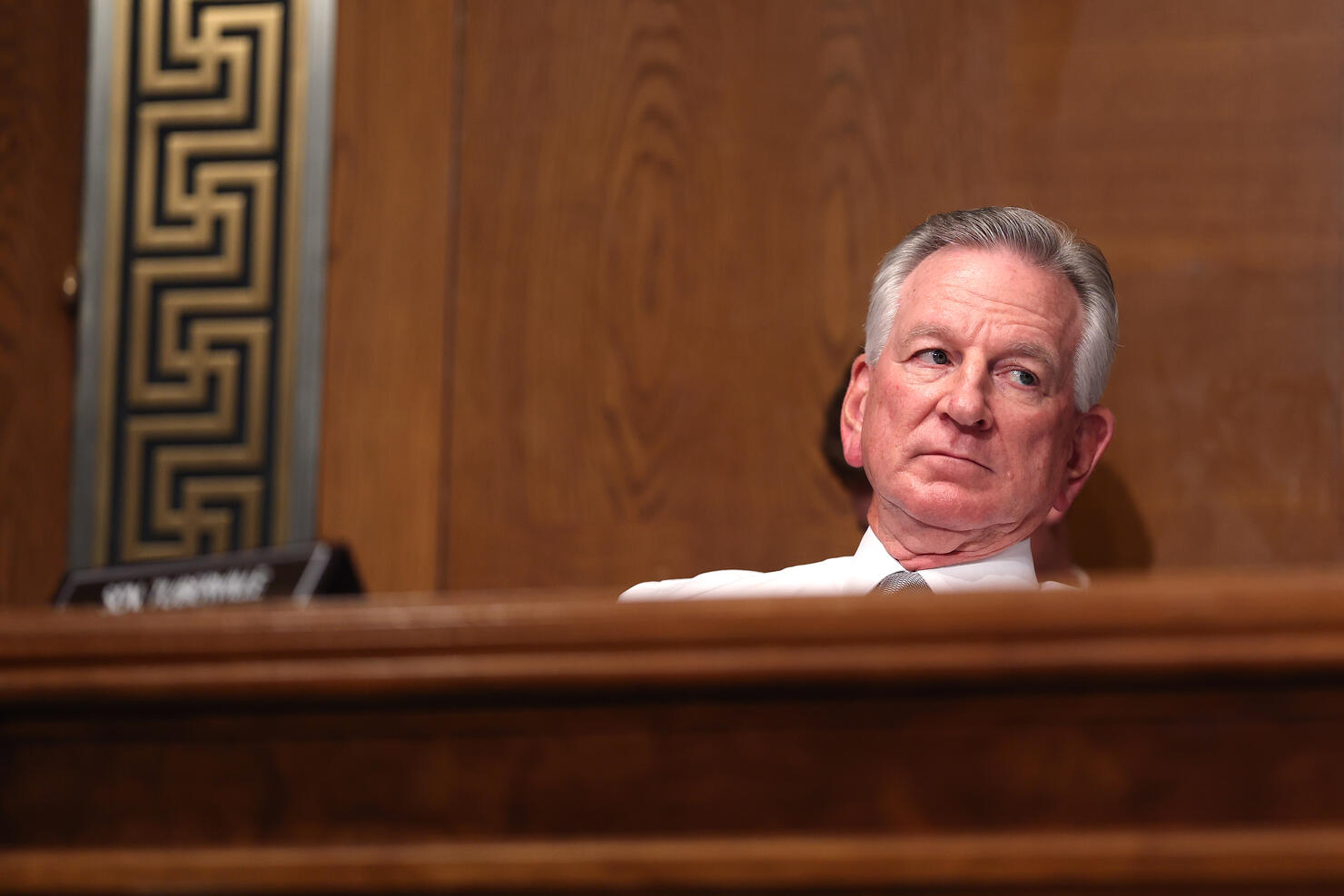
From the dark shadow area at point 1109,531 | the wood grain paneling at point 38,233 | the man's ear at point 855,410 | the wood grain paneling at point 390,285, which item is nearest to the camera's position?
the man's ear at point 855,410

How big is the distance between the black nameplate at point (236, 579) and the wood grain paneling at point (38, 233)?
1.21 m

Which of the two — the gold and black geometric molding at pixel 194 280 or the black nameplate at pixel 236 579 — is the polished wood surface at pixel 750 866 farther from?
the gold and black geometric molding at pixel 194 280

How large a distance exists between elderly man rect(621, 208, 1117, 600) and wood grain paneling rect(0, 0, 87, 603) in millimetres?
1131

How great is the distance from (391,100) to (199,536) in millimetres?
735

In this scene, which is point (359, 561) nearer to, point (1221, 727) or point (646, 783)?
point (646, 783)

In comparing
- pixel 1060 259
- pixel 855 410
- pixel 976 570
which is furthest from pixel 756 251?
pixel 976 570

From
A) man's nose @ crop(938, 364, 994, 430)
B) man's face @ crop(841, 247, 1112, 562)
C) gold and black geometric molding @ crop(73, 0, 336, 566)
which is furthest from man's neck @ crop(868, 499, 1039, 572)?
gold and black geometric molding @ crop(73, 0, 336, 566)

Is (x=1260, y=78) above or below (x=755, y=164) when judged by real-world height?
above

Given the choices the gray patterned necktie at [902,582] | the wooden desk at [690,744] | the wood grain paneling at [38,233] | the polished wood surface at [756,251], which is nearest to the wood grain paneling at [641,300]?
the polished wood surface at [756,251]

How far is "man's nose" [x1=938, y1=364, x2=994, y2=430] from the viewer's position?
1.39 meters

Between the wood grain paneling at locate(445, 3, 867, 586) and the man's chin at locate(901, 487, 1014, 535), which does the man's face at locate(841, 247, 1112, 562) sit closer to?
the man's chin at locate(901, 487, 1014, 535)

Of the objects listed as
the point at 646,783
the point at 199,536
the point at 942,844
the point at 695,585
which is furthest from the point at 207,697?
the point at 199,536

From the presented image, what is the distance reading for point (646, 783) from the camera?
2.30ft

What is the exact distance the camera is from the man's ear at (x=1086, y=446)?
149cm
